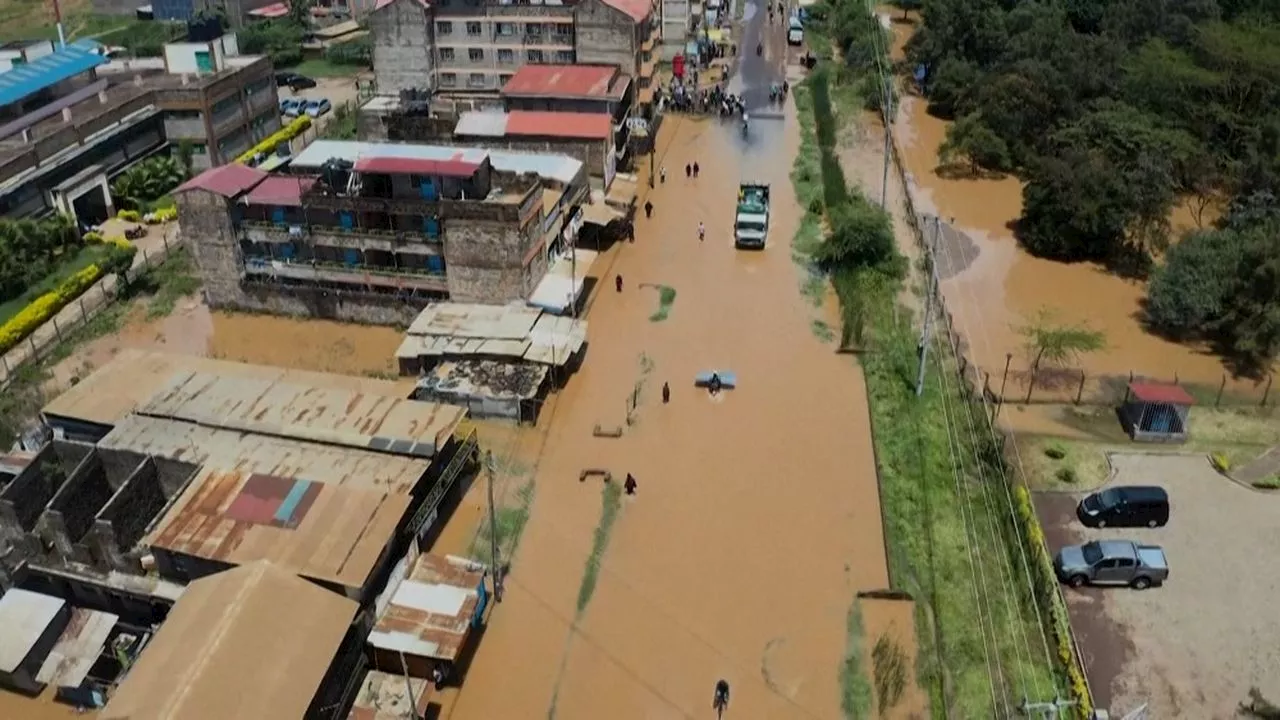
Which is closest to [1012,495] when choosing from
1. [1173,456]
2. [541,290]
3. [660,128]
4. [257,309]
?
[1173,456]

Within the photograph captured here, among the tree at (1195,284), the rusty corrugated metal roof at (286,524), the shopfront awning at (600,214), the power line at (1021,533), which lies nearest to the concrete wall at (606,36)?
the shopfront awning at (600,214)

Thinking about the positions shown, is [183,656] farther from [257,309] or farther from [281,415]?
[257,309]

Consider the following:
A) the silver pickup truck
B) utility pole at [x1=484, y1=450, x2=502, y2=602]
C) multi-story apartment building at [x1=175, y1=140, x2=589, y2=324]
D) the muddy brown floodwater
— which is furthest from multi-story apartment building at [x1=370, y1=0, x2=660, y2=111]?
the silver pickup truck

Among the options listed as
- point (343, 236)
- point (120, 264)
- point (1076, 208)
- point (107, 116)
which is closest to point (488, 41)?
point (107, 116)

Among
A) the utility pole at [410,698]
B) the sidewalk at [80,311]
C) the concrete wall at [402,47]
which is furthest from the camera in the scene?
the concrete wall at [402,47]

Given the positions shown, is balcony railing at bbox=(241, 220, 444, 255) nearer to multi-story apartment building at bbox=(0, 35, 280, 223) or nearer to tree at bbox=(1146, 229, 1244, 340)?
multi-story apartment building at bbox=(0, 35, 280, 223)

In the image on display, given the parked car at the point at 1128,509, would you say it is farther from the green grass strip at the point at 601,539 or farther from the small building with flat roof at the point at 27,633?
the small building with flat roof at the point at 27,633
